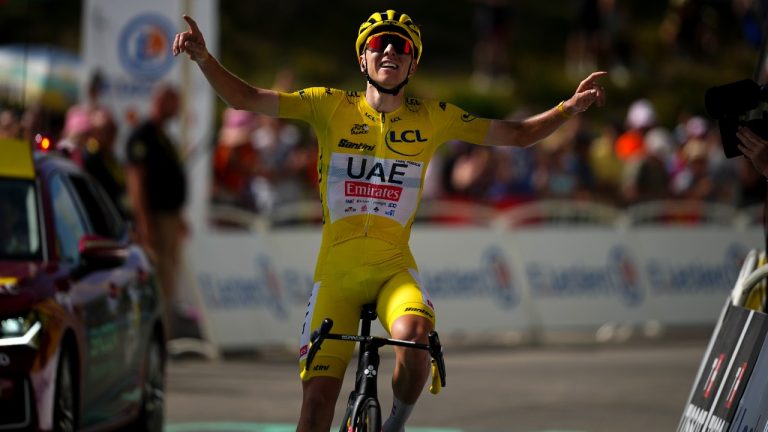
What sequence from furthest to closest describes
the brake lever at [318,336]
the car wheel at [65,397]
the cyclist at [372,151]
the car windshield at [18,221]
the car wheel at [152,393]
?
the car wheel at [152,393], the car windshield at [18,221], the car wheel at [65,397], the cyclist at [372,151], the brake lever at [318,336]

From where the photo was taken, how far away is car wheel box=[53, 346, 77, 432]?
8.51 metres

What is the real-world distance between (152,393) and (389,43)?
3788mm

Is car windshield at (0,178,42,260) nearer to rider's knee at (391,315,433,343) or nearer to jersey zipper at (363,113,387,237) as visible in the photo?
jersey zipper at (363,113,387,237)

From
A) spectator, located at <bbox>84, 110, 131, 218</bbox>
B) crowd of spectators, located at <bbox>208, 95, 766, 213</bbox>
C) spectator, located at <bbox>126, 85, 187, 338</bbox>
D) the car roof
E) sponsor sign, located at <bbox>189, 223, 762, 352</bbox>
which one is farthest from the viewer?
crowd of spectators, located at <bbox>208, 95, 766, 213</bbox>

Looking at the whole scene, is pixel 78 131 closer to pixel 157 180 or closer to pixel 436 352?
pixel 157 180

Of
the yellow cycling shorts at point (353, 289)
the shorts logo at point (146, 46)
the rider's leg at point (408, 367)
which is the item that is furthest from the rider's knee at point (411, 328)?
the shorts logo at point (146, 46)

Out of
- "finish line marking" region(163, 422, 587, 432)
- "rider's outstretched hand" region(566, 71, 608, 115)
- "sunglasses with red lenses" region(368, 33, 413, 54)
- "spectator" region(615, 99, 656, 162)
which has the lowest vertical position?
"finish line marking" region(163, 422, 587, 432)

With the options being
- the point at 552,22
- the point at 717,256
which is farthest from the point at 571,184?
the point at 552,22

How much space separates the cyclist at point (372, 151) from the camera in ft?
24.7

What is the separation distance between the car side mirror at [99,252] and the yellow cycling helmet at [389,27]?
2.36 meters

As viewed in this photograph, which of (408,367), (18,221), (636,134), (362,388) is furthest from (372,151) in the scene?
(636,134)

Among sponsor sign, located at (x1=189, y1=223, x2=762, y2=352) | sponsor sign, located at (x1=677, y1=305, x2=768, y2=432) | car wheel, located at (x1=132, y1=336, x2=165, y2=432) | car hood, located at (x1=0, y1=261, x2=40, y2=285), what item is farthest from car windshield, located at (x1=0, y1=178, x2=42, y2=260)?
sponsor sign, located at (x1=189, y1=223, x2=762, y2=352)

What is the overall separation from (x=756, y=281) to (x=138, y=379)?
4.20 m

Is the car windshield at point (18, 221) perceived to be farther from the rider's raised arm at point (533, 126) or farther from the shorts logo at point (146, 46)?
the shorts logo at point (146, 46)
